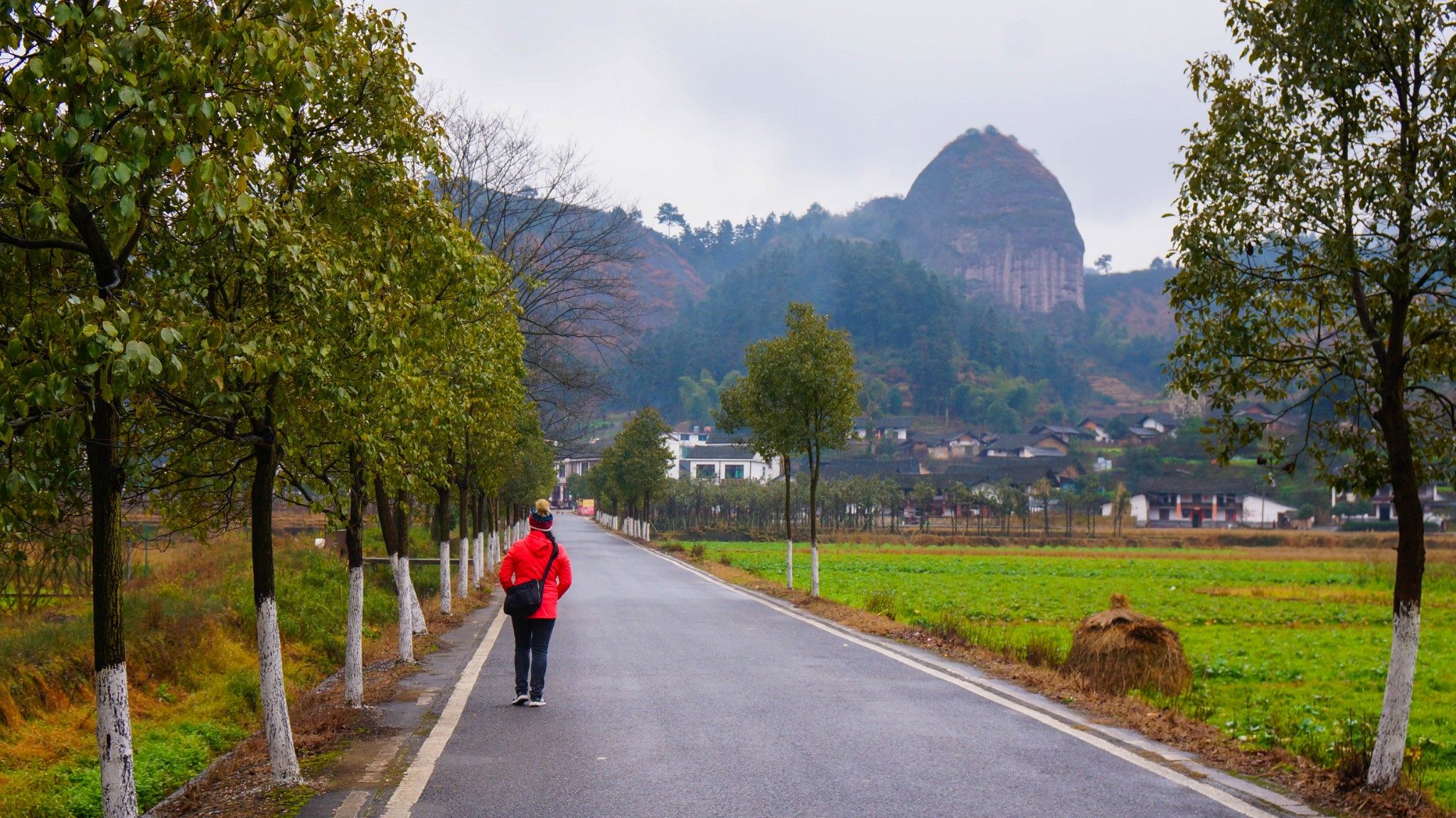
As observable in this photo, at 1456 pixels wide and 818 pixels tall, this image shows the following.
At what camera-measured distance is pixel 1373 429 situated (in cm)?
789

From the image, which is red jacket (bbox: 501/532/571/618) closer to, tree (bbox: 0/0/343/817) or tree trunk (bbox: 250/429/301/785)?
tree trunk (bbox: 250/429/301/785)

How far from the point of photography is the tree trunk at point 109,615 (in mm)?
5246

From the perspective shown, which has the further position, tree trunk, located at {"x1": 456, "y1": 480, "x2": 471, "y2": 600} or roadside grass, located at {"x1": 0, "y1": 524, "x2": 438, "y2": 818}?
tree trunk, located at {"x1": 456, "y1": 480, "x2": 471, "y2": 600}

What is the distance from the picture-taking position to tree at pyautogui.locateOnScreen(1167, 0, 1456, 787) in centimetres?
698

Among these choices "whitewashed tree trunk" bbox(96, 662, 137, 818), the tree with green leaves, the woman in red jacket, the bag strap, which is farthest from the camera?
the tree with green leaves

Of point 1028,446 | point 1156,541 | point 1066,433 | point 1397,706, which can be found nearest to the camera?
point 1397,706

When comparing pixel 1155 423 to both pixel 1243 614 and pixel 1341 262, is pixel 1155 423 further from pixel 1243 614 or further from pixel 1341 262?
pixel 1341 262

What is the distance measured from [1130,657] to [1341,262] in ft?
19.5

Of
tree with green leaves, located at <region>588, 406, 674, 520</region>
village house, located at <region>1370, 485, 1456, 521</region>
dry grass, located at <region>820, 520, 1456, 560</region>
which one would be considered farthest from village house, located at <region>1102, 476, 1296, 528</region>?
tree with green leaves, located at <region>588, 406, 674, 520</region>

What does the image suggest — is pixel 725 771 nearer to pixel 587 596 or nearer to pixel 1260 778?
pixel 1260 778

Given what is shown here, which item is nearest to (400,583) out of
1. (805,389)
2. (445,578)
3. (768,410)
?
(445,578)

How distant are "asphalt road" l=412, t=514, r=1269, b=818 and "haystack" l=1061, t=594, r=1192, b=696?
5.45ft

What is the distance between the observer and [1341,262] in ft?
23.4

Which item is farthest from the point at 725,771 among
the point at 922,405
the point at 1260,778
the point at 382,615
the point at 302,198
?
the point at 922,405
